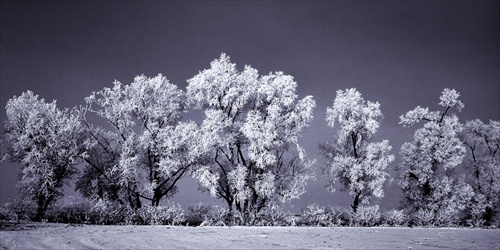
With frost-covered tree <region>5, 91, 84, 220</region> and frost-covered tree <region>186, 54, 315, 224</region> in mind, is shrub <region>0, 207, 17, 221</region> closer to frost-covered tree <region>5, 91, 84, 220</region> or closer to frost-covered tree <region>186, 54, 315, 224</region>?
frost-covered tree <region>5, 91, 84, 220</region>

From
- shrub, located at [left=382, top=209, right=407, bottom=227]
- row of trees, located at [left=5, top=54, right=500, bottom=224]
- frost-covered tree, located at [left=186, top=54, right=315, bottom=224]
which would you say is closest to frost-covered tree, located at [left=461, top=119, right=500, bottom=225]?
row of trees, located at [left=5, top=54, right=500, bottom=224]

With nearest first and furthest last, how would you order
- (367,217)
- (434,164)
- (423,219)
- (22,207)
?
(22,207)
(367,217)
(423,219)
(434,164)

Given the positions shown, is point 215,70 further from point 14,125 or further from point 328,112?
point 14,125

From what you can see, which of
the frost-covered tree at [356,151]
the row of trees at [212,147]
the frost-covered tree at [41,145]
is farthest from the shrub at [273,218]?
the frost-covered tree at [41,145]

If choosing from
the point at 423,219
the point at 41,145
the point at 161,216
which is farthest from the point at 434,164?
the point at 41,145

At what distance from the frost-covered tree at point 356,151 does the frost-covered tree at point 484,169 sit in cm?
891

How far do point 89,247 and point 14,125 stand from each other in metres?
18.5

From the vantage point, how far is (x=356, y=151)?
2803 centimetres

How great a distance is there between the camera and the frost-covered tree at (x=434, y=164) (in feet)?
93.5

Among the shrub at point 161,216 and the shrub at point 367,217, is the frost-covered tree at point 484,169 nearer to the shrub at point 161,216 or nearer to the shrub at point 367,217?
the shrub at point 367,217

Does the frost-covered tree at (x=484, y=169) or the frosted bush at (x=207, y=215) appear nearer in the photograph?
the frosted bush at (x=207, y=215)

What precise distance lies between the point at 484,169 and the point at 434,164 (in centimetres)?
688

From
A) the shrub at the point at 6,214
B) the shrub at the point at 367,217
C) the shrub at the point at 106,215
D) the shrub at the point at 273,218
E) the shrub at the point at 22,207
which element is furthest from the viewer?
the shrub at the point at 367,217

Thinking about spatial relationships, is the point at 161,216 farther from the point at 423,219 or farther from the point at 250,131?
the point at 423,219
